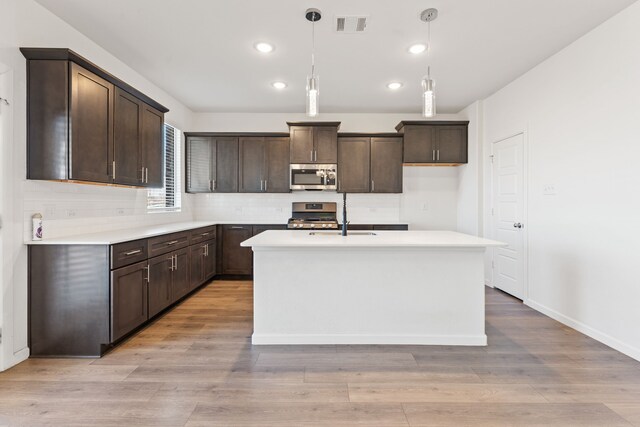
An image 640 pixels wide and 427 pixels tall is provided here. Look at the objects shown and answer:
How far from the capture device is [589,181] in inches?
117

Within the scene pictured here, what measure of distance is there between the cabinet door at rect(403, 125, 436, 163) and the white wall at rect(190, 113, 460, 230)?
435 mm

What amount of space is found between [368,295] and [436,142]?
3318 millimetres

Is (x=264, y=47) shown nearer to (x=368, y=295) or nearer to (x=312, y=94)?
(x=312, y=94)

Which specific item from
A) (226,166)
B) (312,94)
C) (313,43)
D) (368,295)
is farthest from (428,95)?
(226,166)

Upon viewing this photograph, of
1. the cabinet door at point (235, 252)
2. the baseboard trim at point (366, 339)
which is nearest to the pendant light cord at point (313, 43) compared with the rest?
the baseboard trim at point (366, 339)

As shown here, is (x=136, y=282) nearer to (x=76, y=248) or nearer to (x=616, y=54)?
(x=76, y=248)

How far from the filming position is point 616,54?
107 inches

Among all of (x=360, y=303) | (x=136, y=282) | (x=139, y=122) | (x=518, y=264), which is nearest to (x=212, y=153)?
(x=139, y=122)

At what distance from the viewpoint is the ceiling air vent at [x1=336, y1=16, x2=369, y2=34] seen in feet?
8.93

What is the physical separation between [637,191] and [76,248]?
4.35 metres

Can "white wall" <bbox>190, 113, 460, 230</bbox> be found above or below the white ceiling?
below

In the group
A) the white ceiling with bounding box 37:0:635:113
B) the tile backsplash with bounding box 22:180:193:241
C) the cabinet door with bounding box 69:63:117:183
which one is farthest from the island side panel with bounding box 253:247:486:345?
the white ceiling with bounding box 37:0:635:113

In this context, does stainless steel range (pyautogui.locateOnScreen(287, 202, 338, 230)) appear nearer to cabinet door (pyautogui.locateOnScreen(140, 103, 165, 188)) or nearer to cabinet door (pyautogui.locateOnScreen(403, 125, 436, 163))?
cabinet door (pyautogui.locateOnScreen(403, 125, 436, 163))

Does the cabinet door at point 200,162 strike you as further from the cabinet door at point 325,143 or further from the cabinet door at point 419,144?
the cabinet door at point 419,144
